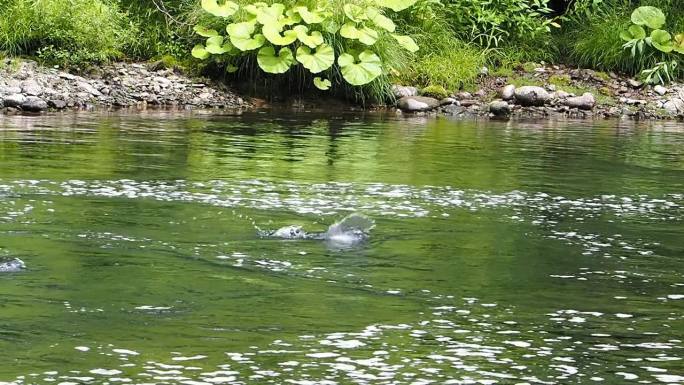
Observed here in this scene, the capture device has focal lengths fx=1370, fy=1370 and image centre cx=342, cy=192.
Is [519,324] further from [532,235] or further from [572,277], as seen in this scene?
[532,235]

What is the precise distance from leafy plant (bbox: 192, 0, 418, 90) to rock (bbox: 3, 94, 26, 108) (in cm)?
282

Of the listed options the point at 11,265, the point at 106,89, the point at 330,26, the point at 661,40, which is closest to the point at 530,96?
the point at 661,40

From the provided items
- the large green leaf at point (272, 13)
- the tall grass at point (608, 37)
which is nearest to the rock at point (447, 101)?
the large green leaf at point (272, 13)

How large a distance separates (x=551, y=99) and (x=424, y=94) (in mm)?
1836

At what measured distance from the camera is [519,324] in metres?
5.56

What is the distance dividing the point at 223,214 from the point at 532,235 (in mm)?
1896

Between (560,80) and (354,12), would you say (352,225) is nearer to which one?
(354,12)

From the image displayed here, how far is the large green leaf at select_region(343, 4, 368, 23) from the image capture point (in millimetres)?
18781

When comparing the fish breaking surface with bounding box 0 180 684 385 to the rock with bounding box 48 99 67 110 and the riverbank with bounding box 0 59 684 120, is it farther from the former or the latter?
the riverbank with bounding box 0 59 684 120

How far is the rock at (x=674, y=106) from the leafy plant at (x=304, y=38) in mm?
4087

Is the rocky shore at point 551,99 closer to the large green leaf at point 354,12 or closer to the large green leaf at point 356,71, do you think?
the large green leaf at point 356,71

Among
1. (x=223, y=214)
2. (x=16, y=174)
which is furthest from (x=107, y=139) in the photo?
(x=223, y=214)

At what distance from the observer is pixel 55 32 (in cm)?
1850

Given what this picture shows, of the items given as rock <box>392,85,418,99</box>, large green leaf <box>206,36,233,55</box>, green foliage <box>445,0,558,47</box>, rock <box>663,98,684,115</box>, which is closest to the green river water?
large green leaf <box>206,36,233,55</box>
